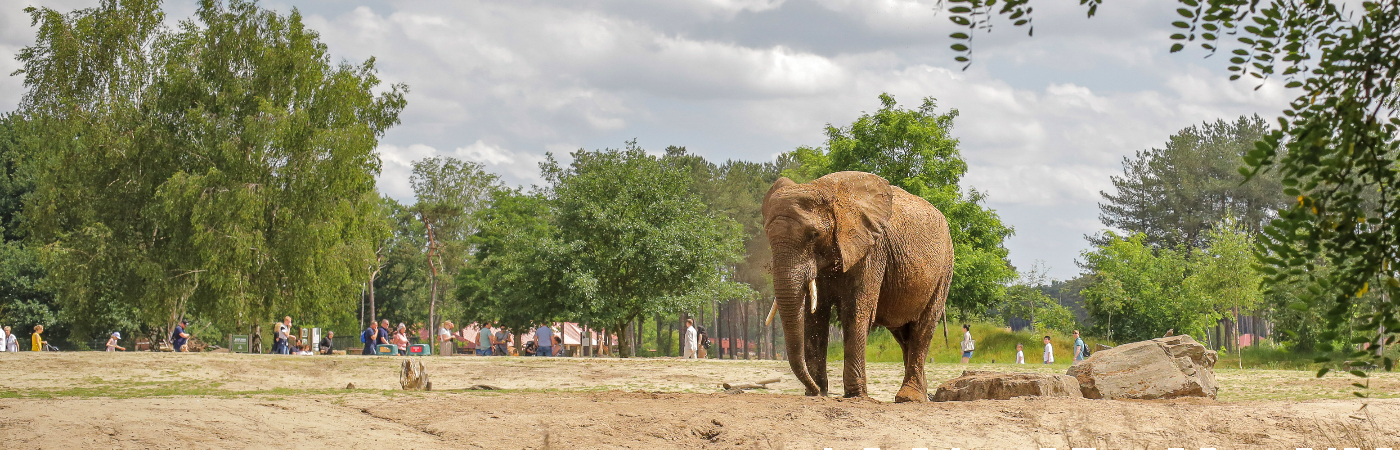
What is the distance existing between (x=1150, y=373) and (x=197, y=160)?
97.8 feet

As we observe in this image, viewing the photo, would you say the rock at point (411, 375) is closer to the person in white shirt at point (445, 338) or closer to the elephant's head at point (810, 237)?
the elephant's head at point (810, 237)

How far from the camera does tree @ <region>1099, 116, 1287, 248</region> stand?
68812 mm

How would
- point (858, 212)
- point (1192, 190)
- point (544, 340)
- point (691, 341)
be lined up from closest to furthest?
point (858, 212) < point (691, 341) < point (544, 340) < point (1192, 190)

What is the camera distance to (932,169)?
3769 cm

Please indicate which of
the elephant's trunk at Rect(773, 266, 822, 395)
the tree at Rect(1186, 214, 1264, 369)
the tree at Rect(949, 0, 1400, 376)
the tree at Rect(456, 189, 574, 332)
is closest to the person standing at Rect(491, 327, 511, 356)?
the tree at Rect(456, 189, 574, 332)

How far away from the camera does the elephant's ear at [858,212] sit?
12.3 metres

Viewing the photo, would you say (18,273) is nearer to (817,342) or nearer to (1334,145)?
(817,342)

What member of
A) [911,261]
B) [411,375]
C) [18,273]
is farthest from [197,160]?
[911,261]

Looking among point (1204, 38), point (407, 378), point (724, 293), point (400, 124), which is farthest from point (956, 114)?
point (1204, 38)

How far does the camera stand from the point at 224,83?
114 feet

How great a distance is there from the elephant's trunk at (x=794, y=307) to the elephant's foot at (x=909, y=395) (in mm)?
2158

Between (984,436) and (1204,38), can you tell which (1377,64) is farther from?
(984,436)

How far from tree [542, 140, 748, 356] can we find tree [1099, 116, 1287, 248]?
38.4m

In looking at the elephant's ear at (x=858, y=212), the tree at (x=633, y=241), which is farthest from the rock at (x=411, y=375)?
the tree at (x=633, y=241)
